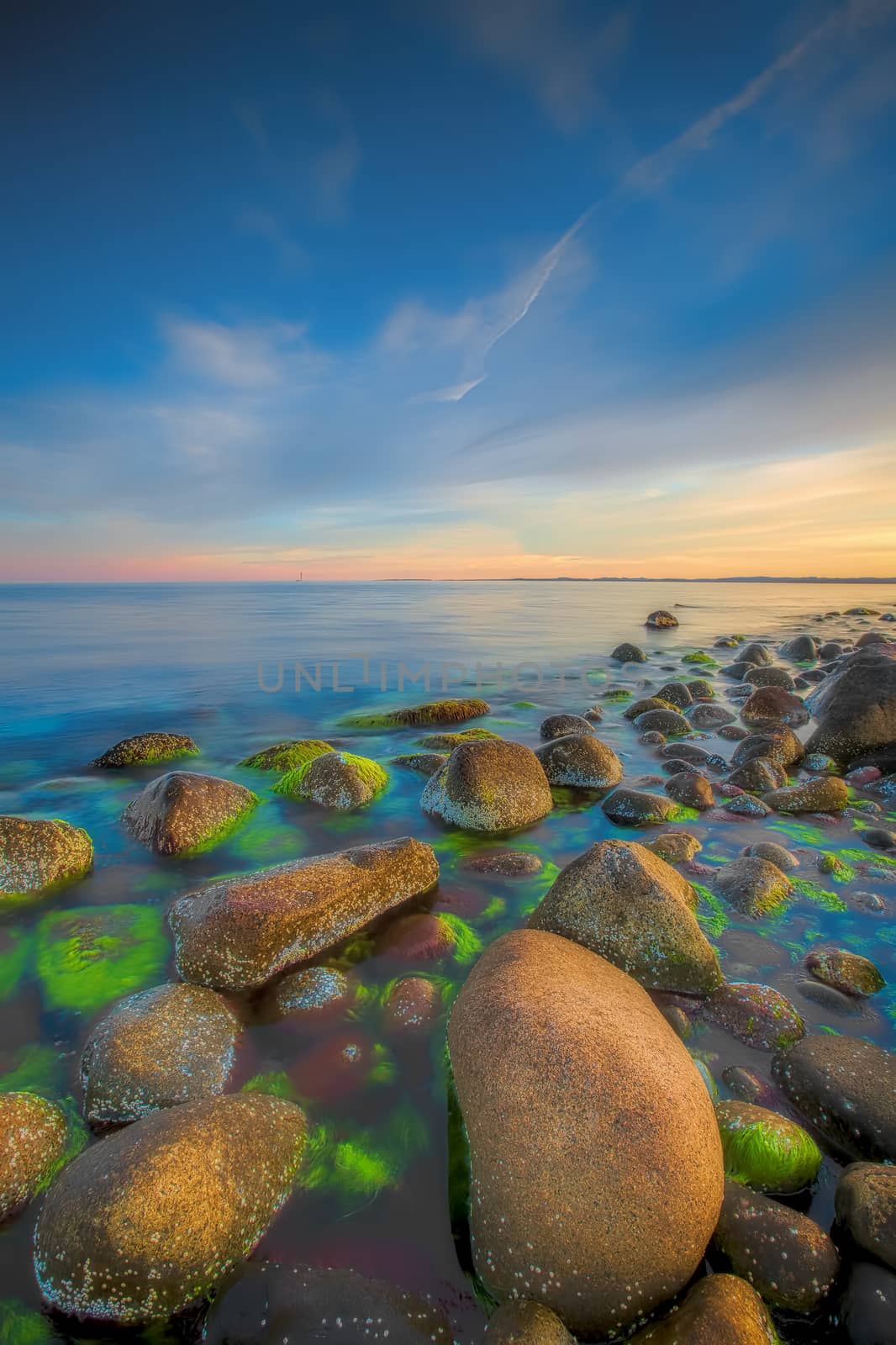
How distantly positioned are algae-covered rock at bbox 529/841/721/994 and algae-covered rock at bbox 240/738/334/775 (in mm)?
5370

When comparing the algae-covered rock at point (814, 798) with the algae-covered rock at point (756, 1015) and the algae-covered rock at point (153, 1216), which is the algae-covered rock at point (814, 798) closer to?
the algae-covered rock at point (756, 1015)

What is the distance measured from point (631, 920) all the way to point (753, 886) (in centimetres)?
165

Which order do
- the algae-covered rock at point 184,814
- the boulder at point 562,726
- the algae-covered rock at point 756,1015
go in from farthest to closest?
the boulder at point 562,726 → the algae-covered rock at point 184,814 → the algae-covered rock at point 756,1015

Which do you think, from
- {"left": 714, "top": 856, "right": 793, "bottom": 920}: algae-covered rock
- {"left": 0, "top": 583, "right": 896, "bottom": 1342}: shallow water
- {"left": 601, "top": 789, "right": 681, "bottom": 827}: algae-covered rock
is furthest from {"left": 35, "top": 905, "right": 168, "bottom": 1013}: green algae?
{"left": 601, "top": 789, "right": 681, "bottom": 827}: algae-covered rock

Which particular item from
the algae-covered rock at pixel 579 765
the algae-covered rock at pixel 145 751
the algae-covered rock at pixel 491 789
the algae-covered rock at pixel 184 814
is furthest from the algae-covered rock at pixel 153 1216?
the algae-covered rock at pixel 145 751

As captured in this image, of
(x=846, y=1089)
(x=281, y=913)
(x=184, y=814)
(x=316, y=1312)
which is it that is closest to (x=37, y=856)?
(x=184, y=814)

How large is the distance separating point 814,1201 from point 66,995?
4.50 meters

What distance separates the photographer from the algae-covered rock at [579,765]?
25.9 feet

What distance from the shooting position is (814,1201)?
8.61ft

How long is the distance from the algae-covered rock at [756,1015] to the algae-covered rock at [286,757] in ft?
20.8

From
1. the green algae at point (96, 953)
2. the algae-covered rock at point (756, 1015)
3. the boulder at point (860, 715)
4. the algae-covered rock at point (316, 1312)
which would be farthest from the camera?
the boulder at point (860, 715)

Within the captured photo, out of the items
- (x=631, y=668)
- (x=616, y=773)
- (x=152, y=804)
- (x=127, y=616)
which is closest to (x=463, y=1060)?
(x=152, y=804)

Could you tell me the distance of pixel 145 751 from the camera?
30.7 feet

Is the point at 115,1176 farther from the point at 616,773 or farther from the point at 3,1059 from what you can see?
the point at 616,773
